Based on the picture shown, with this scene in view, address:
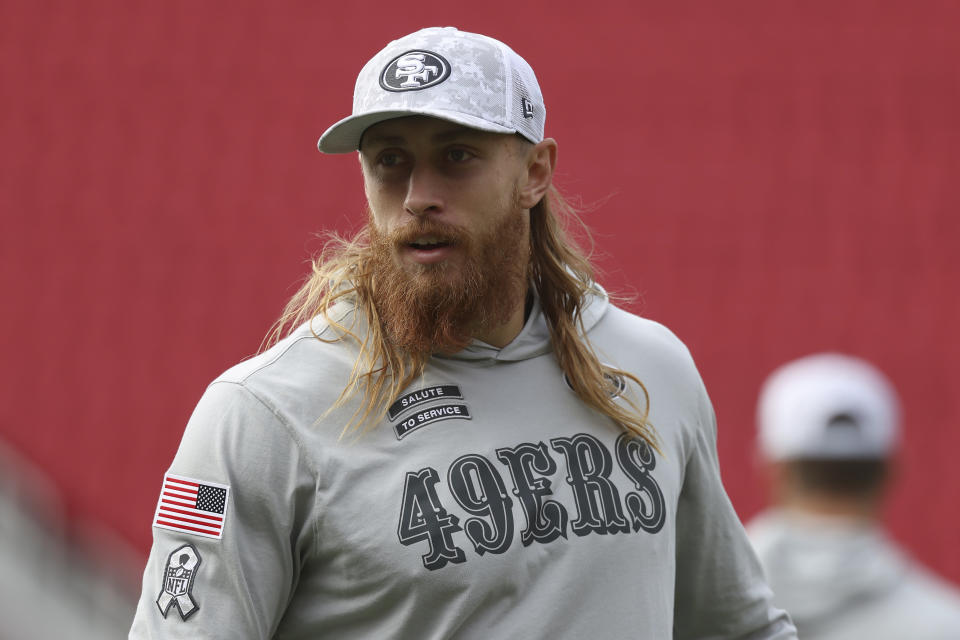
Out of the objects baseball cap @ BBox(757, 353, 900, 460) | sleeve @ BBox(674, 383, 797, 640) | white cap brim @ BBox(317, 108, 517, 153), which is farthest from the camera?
baseball cap @ BBox(757, 353, 900, 460)

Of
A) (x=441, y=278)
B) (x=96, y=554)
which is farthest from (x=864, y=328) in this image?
(x=441, y=278)

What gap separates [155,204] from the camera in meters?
7.29

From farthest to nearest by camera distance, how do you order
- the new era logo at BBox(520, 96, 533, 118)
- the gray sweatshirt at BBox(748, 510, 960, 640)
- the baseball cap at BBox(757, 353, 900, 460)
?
1. the baseball cap at BBox(757, 353, 900, 460)
2. the gray sweatshirt at BBox(748, 510, 960, 640)
3. the new era logo at BBox(520, 96, 533, 118)

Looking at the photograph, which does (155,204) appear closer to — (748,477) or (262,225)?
(262,225)

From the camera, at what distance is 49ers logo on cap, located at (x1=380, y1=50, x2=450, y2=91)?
2021 millimetres

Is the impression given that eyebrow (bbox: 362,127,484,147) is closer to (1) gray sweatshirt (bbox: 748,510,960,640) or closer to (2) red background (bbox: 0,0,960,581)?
(1) gray sweatshirt (bbox: 748,510,960,640)

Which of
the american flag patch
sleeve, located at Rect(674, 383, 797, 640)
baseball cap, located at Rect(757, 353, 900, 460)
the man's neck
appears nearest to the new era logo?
the man's neck

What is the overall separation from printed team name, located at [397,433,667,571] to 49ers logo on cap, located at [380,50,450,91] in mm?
613

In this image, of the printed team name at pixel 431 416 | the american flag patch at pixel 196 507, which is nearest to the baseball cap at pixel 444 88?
the printed team name at pixel 431 416

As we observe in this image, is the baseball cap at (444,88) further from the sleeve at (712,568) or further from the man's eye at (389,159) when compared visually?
the sleeve at (712,568)

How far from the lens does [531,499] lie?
2.02 meters

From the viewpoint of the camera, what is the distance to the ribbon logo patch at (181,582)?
186cm

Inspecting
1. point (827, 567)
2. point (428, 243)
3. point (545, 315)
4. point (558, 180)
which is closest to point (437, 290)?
point (428, 243)

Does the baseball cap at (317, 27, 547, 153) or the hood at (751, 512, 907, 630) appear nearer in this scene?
the baseball cap at (317, 27, 547, 153)
